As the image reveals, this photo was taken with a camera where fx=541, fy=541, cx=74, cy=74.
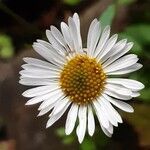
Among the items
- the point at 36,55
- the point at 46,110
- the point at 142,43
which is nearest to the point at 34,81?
the point at 46,110

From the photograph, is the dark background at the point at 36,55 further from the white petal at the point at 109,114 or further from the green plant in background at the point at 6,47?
the white petal at the point at 109,114

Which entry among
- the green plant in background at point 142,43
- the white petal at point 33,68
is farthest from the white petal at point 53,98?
the green plant in background at point 142,43

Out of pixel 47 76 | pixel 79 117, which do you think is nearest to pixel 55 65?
pixel 47 76

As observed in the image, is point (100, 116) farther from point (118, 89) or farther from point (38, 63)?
point (38, 63)

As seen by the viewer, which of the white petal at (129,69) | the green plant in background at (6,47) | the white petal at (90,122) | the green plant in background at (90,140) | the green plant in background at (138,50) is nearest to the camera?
the white petal at (129,69)

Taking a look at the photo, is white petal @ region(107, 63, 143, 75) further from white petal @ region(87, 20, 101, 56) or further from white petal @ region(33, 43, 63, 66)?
white petal @ region(33, 43, 63, 66)

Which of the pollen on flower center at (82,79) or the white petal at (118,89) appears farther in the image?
the pollen on flower center at (82,79)

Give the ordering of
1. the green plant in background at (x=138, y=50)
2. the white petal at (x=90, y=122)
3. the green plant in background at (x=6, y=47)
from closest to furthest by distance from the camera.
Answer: the white petal at (x=90, y=122)
the green plant in background at (x=138, y=50)
the green plant in background at (x=6, y=47)
